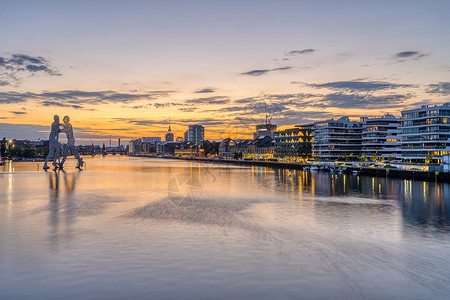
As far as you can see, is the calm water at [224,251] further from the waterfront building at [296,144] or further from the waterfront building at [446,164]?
the waterfront building at [296,144]

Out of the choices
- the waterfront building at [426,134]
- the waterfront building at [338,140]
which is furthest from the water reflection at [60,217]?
the waterfront building at [338,140]

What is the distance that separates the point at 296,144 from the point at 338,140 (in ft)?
98.2

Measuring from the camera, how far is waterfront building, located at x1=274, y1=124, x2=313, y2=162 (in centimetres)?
17875

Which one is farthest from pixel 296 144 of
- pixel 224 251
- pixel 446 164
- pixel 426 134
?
pixel 224 251

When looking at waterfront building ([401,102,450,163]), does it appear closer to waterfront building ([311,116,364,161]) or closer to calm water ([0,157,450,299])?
waterfront building ([311,116,364,161])

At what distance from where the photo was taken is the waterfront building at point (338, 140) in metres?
155

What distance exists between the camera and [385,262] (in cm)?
2400

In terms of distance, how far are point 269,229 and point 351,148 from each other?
132163 mm

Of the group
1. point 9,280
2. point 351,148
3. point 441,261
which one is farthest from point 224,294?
point 351,148

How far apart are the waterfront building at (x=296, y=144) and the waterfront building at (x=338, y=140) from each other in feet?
54.8

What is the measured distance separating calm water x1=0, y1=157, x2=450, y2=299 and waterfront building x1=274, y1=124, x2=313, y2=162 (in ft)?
428

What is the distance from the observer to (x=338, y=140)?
156250 mm

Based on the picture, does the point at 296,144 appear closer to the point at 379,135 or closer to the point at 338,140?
the point at 338,140

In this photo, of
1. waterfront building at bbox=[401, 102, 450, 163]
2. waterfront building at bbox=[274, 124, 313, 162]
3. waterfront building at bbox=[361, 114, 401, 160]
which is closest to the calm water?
waterfront building at bbox=[401, 102, 450, 163]
